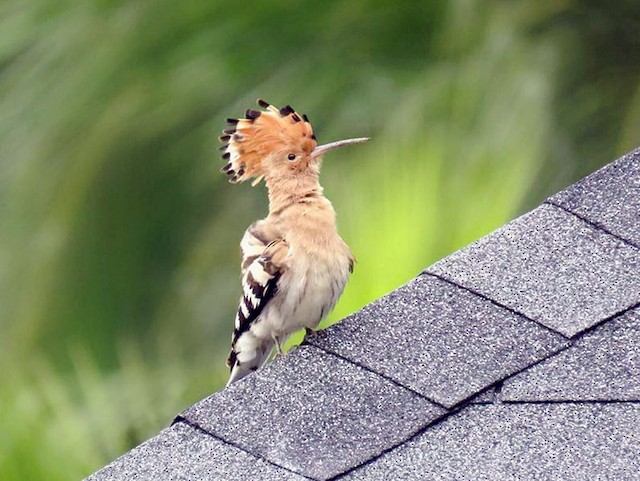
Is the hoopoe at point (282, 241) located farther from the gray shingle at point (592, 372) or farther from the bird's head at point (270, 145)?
the gray shingle at point (592, 372)

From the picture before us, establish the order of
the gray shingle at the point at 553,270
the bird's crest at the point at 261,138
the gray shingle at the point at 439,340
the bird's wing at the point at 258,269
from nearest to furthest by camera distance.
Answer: the gray shingle at the point at 439,340 → the gray shingle at the point at 553,270 → the bird's wing at the point at 258,269 → the bird's crest at the point at 261,138

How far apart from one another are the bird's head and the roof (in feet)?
3.41

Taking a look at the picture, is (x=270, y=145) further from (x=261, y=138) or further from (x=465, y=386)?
(x=465, y=386)

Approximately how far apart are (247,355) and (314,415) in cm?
153

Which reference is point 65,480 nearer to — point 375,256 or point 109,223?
point 109,223

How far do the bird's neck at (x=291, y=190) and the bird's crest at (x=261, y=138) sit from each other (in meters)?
0.08

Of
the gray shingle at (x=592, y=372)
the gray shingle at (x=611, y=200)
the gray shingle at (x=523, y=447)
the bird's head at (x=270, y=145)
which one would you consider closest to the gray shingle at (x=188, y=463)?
the gray shingle at (x=523, y=447)

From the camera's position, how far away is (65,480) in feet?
16.7

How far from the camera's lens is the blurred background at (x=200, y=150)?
5.14m

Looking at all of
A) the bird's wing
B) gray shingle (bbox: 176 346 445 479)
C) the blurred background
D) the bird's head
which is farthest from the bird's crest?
gray shingle (bbox: 176 346 445 479)

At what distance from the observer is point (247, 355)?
479 centimetres

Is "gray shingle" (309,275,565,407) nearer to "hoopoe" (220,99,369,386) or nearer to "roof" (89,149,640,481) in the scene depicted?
"roof" (89,149,640,481)

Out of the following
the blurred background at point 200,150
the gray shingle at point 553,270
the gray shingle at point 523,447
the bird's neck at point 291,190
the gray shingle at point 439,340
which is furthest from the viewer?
the blurred background at point 200,150

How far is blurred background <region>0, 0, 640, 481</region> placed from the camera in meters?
5.14
